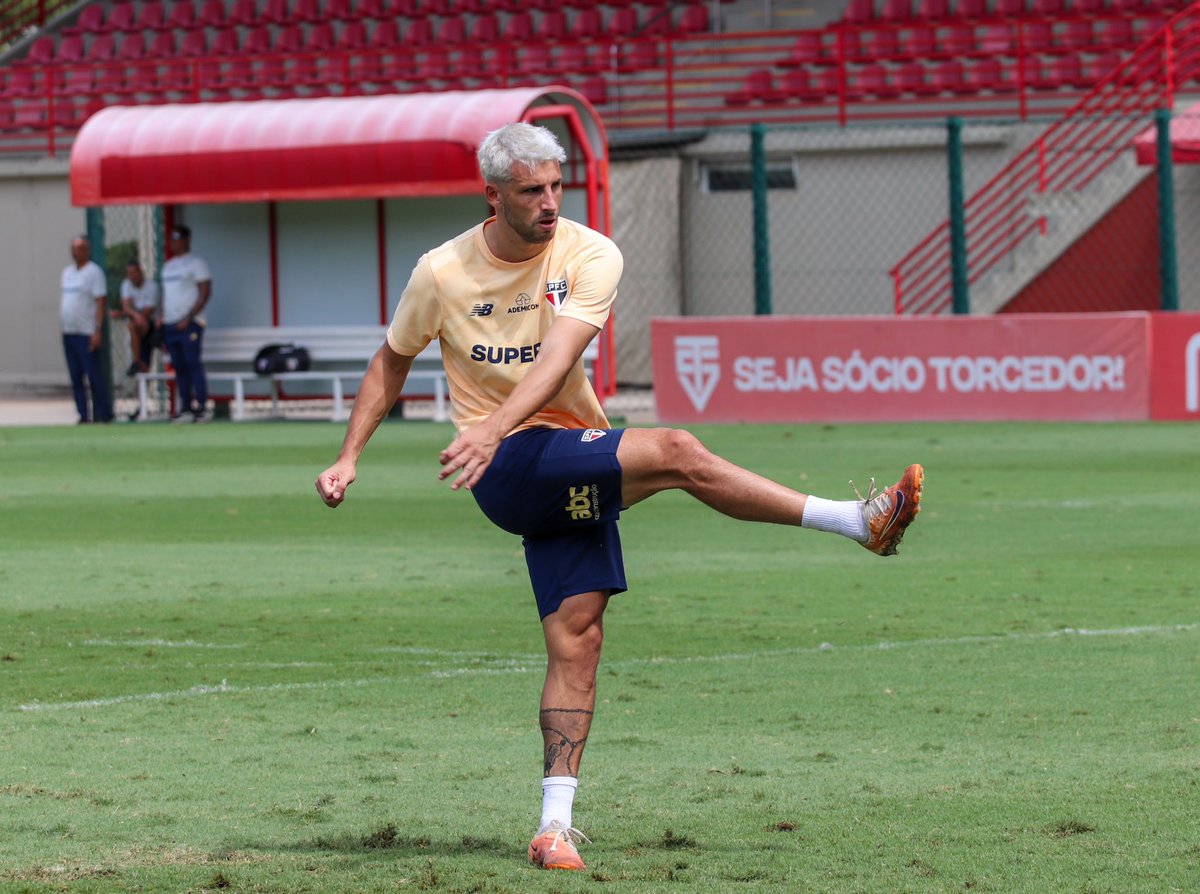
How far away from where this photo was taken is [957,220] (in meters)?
20.7

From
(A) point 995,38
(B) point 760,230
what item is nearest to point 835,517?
(B) point 760,230

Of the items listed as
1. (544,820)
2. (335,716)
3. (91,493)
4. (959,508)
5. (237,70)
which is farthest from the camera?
(237,70)

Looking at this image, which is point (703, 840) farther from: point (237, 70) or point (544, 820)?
point (237, 70)

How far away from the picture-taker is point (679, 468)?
466cm

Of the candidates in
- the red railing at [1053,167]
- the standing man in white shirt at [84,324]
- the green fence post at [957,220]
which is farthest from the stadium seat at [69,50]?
the green fence post at [957,220]

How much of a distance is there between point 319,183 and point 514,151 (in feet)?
58.8

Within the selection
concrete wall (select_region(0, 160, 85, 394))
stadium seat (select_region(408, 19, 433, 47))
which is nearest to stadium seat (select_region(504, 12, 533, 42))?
stadium seat (select_region(408, 19, 433, 47))

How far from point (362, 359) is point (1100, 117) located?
963 centimetres

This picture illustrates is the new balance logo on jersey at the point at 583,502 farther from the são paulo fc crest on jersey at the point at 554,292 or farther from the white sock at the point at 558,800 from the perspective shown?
the white sock at the point at 558,800

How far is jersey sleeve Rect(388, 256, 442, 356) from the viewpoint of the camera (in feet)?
16.0

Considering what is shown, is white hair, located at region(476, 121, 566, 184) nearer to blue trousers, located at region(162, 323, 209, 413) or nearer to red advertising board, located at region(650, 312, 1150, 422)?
red advertising board, located at region(650, 312, 1150, 422)

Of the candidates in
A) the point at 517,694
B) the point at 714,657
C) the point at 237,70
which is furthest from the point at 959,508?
the point at 237,70

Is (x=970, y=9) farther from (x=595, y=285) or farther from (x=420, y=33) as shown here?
(x=595, y=285)

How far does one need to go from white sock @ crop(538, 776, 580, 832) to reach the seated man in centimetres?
1886
